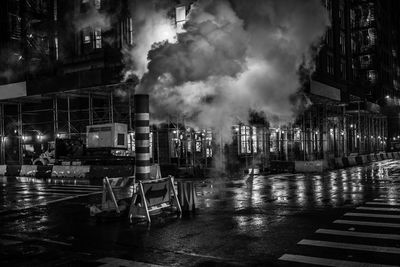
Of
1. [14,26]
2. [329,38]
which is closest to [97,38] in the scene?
[14,26]

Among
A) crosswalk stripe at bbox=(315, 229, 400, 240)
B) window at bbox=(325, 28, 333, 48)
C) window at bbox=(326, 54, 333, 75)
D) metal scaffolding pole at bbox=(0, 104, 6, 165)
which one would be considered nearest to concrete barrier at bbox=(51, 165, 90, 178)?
metal scaffolding pole at bbox=(0, 104, 6, 165)

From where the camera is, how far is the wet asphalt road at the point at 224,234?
20.6 ft

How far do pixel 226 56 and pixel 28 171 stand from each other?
1590cm

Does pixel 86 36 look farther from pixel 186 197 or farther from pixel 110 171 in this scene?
pixel 186 197

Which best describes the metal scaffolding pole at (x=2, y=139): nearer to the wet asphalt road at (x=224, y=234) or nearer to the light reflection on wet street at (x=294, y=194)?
the wet asphalt road at (x=224, y=234)

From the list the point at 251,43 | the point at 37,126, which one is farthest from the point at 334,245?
the point at 37,126

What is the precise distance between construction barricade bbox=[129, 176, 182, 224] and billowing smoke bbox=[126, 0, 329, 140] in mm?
3415

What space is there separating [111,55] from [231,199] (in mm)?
21860

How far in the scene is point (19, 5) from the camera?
36281 millimetres

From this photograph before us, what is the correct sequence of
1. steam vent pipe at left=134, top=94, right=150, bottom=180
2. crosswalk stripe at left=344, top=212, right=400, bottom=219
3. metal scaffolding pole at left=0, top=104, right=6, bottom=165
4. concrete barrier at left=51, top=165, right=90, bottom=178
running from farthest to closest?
metal scaffolding pole at left=0, top=104, right=6, bottom=165
concrete barrier at left=51, top=165, right=90, bottom=178
steam vent pipe at left=134, top=94, right=150, bottom=180
crosswalk stripe at left=344, top=212, right=400, bottom=219

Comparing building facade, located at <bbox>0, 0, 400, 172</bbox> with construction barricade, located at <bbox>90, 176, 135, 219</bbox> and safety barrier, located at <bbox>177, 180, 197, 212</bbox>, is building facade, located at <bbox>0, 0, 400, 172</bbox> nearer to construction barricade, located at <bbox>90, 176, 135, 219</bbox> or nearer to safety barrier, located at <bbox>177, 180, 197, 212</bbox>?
safety barrier, located at <bbox>177, 180, 197, 212</bbox>

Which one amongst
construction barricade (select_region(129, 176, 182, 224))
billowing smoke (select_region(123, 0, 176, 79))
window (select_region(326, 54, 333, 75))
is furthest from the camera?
window (select_region(326, 54, 333, 75))

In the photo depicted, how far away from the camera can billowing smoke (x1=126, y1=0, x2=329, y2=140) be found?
1254 centimetres

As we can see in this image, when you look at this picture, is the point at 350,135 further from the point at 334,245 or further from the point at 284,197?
the point at 334,245
